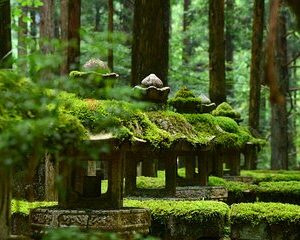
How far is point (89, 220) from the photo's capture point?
8406 mm

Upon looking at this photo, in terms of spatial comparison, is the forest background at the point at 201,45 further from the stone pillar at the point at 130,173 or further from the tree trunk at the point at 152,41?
the stone pillar at the point at 130,173

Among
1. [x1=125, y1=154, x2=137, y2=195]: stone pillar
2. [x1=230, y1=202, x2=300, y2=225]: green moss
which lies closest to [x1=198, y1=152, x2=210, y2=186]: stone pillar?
[x1=125, y1=154, x2=137, y2=195]: stone pillar

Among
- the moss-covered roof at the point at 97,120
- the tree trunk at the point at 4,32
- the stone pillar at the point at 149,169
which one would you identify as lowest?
the stone pillar at the point at 149,169

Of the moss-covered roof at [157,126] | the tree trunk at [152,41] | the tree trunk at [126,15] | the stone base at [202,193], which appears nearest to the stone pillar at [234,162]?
the moss-covered roof at [157,126]

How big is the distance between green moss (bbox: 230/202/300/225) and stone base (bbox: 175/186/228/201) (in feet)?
6.58

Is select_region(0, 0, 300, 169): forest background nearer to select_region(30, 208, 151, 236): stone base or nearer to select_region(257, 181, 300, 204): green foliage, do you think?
select_region(257, 181, 300, 204): green foliage

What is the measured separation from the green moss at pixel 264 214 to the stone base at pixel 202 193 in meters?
2.01

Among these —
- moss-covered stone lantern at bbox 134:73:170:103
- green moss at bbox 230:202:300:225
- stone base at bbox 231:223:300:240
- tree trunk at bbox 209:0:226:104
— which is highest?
tree trunk at bbox 209:0:226:104

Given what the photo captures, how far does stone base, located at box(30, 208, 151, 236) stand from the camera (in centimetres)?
838

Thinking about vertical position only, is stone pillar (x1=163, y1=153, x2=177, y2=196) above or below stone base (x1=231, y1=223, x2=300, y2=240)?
above

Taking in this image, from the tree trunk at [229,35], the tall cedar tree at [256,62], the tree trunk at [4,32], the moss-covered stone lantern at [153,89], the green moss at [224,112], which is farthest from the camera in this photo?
the tree trunk at [229,35]

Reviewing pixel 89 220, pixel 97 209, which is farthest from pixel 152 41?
pixel 89 220

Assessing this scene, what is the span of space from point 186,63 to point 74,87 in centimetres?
3586

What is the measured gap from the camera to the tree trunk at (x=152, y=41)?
51.3 feet
